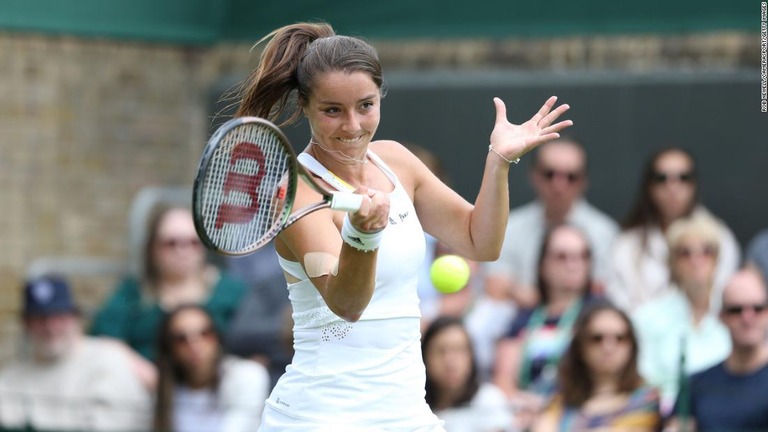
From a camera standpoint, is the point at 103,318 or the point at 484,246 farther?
the point at 103,318

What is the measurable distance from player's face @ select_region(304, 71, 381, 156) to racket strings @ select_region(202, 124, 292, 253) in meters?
0.16

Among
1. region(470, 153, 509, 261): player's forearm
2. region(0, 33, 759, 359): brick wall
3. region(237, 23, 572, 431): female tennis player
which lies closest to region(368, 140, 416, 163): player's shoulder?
region(237, 23, 572, 431): female tennis player

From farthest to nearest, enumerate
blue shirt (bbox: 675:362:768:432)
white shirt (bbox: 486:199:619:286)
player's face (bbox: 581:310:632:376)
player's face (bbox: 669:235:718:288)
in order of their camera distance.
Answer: white shirt (bbox: 486:199:619:286) → player's face (bbox: 669:235:718:288) → player's face (bbox: 581:310:632:376) → blue shirt (bbox: 675:362:768:432)

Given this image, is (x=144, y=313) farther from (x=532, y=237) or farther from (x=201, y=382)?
(x=532, y=237)

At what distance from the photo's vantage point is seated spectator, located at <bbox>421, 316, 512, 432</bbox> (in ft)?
22.7

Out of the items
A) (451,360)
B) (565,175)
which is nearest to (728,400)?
(451,360)

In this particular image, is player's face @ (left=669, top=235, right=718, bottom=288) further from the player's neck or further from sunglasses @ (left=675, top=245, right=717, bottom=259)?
the player's neck

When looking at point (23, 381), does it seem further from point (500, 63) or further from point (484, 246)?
point (484, 246)

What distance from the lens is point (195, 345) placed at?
7.54m

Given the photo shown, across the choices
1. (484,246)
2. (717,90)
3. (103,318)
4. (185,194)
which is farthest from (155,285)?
(484,246)

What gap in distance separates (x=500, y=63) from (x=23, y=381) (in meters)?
3.71

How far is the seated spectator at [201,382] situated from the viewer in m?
7.36

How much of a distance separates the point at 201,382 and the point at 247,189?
3.62m

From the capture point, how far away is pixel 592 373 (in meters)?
6.76
